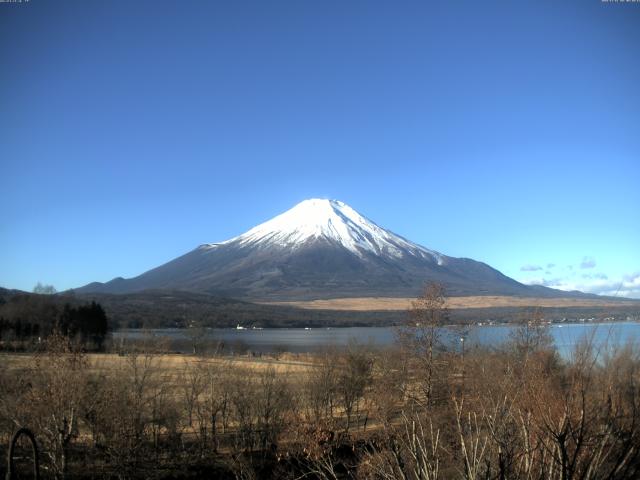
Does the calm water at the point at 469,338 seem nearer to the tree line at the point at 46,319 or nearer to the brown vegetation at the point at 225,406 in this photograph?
the brown vegetation at the point at 225,406

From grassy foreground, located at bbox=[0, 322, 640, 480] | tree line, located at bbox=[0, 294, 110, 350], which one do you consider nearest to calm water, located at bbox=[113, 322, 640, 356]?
grassy foreground, located at bbox=[0, 322, 640, 480]

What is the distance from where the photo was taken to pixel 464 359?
27031 millimetres

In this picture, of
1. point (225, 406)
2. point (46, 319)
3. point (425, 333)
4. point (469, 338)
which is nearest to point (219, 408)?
point (225, 406)

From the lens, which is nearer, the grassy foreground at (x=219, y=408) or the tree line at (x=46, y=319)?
the grassy foreground at (x=219, y=408)

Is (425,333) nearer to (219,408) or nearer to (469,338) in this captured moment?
(469,338)

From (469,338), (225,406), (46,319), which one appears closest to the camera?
(225,406)

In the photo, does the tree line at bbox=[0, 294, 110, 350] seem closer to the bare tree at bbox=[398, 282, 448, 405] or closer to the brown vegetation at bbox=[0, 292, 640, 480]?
the brown vegetation at bbox=[0, 292, 640, 480]

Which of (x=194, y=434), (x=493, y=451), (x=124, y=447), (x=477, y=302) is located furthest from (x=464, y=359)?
(x=477, y=302)

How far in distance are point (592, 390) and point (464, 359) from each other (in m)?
17.8

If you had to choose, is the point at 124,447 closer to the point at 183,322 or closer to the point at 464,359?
the point at 464,359

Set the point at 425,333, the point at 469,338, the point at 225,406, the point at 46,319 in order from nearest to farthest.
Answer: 1. the point at 425,333
2. the point at 225,406
3. the point at 469,338
4. the point at 46,319

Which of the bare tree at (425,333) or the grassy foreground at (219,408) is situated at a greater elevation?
the bare tree at (425,333)

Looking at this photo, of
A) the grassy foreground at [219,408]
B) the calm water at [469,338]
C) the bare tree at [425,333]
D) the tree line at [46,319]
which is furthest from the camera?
the tree line at [46,319]

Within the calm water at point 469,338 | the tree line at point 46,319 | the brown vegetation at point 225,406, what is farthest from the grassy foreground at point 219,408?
the tree line at point 46,319
